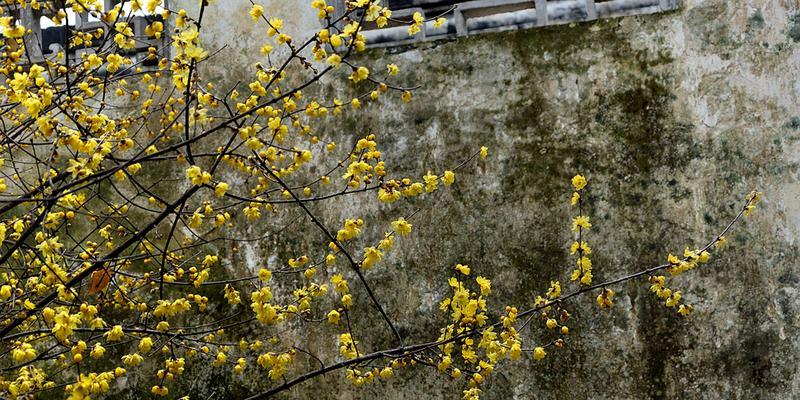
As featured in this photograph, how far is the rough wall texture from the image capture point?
16.5 ft

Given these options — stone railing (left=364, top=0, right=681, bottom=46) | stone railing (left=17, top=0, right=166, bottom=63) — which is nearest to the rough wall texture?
stone railing (left=364, top=0, right=681, bottom=46)

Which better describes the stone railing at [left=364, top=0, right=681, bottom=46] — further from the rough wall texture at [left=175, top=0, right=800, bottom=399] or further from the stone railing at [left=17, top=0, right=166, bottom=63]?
the stone railing at [left=17, top=0, right=166, bottom=63]

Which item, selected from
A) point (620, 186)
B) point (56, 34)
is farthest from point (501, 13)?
point (56, 34)

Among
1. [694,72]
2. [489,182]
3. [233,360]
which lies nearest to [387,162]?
[489,182]

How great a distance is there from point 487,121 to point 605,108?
76cm

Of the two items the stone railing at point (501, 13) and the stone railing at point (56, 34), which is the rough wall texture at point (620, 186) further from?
the stone railing at point (56, 34)

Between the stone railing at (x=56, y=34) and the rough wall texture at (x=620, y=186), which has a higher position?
the stone railing at (x=56, y=34)

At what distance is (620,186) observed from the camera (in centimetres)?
532

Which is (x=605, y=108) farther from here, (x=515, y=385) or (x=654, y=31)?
(x=515, y=385)

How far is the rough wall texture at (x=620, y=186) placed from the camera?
5039 millimetres

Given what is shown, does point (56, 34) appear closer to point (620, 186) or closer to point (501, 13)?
point (501, 13)

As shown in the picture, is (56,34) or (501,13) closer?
(501,13)

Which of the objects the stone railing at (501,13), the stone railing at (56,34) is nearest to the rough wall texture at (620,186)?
the stone railing at (501,13)

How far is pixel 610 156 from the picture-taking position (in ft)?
17.6
